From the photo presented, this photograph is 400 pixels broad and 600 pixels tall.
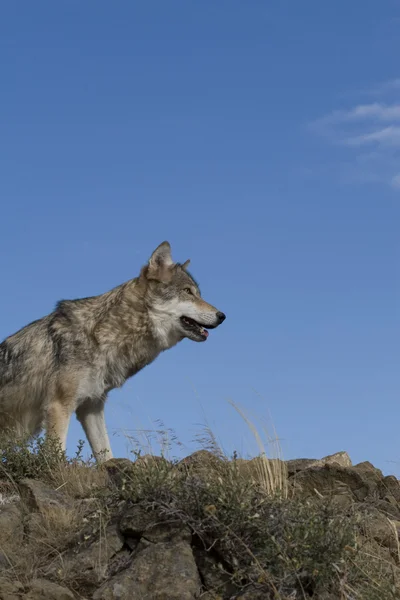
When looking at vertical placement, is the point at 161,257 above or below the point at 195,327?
above

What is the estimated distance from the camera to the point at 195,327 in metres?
12.8

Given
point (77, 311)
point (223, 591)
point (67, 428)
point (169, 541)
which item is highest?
point (77, 311)

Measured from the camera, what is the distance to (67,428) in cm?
1139

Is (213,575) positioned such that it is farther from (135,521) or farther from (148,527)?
(135,521)

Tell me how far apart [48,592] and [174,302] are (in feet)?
20.5

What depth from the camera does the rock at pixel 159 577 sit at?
6680mm

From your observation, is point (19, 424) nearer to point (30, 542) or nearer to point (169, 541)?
point (30, 542)

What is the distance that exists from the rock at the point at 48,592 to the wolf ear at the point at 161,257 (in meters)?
6.33

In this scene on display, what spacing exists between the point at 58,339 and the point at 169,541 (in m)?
5.35

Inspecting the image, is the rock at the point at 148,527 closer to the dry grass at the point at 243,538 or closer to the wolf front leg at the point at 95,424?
the dry grass at the point at 243,538

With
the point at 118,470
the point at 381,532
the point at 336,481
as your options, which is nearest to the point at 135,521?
the point at 118,470

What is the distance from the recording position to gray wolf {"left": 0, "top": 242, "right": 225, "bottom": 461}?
11.6 metres

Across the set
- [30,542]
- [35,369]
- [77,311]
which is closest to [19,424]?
[35,369]

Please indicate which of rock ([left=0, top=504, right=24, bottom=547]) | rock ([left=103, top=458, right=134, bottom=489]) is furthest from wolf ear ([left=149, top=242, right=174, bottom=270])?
rock ([left=0, top=504, right=24, bottom=547])
